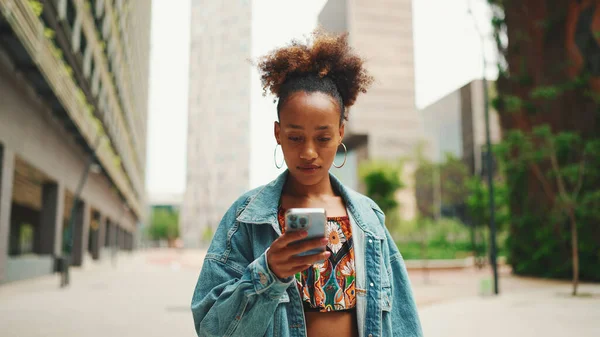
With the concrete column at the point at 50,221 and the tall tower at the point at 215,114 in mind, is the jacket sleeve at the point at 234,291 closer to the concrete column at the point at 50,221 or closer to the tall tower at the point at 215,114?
the concrete column at the point at 50,221

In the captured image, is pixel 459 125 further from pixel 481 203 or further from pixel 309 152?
pixel 309 152

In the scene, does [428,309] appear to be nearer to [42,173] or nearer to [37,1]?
[37,1]

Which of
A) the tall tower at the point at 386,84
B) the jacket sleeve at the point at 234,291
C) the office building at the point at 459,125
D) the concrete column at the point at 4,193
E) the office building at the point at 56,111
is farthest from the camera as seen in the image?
the tall tower at the point at 386,84

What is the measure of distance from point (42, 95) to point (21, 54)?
179 inches

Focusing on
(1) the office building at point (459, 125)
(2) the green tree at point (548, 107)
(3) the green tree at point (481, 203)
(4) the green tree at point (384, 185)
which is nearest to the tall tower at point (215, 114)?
(1) the office building at point (459, 125)

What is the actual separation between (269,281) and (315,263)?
22 cm

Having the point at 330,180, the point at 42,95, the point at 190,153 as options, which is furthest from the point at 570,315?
the point at 190,153

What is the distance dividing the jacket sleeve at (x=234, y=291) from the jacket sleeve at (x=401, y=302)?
0.61 meters

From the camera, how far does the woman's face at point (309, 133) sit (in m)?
1.95

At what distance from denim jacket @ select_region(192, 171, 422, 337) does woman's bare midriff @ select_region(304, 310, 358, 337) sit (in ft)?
0.16

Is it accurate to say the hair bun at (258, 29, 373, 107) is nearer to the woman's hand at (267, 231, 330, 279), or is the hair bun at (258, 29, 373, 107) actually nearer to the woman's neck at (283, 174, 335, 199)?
the woman's neck at (283, 174, 335, 199)

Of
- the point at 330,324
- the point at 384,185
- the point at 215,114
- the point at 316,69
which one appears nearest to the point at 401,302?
the point at 330,324

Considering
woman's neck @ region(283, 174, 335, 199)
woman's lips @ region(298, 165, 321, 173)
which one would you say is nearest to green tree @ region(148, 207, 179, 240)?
woman's neck @ region(283, 174, 335, 199)

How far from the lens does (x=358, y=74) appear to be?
220cm
